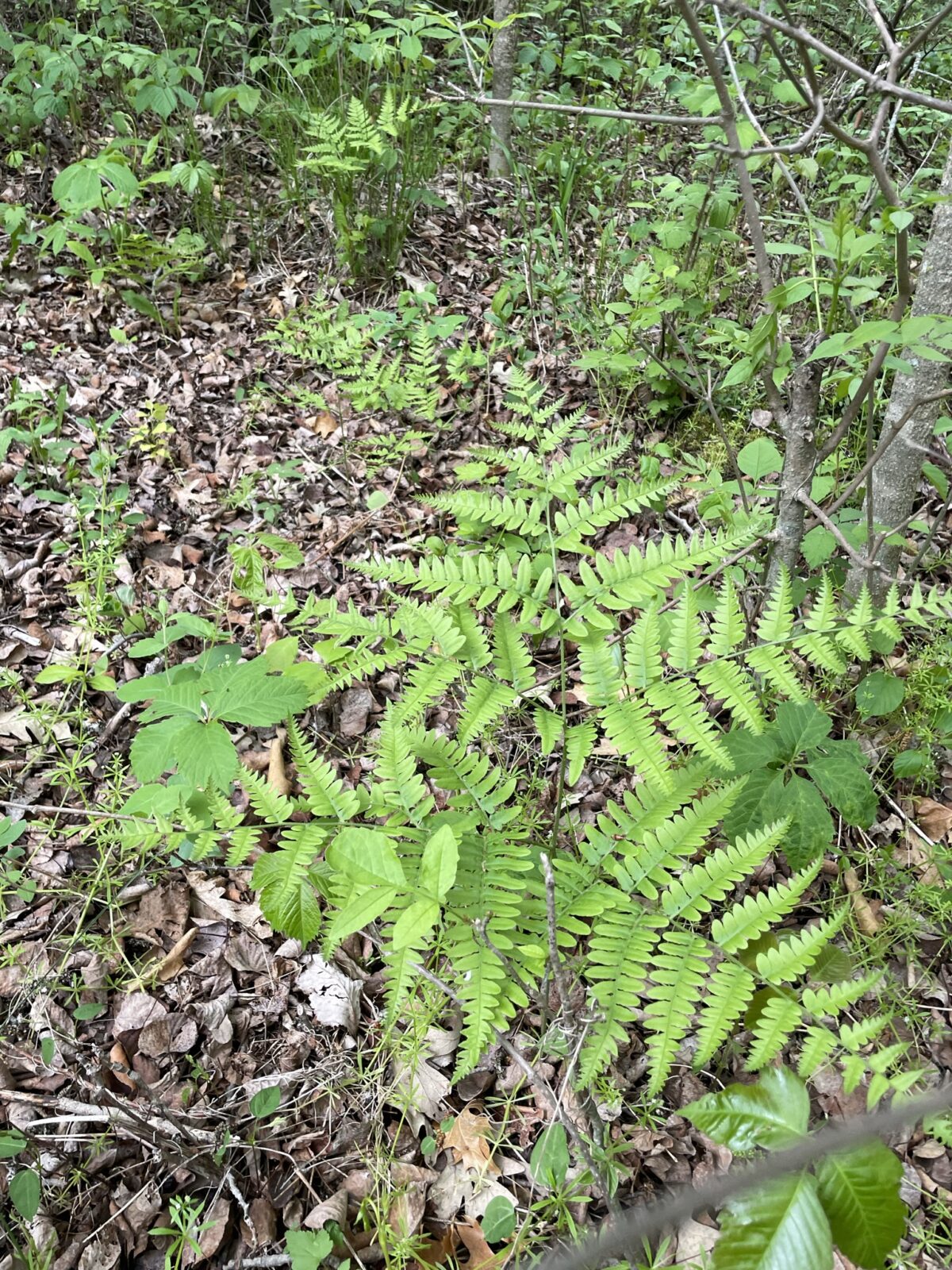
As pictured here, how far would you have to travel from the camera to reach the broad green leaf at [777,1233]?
915mm

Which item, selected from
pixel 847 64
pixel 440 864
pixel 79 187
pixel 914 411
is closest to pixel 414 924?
pixel 440 864

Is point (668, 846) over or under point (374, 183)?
under

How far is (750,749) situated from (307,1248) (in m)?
1.50

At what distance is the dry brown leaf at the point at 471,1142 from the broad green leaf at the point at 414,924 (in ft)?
2.73

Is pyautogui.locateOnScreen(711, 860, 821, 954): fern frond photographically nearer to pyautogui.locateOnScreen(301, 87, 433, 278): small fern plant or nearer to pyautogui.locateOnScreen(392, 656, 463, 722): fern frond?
pyautogui.locateOnScreen(392, 656, 463, 722): fern frond

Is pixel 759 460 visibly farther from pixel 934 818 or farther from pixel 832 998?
pixel 832 998

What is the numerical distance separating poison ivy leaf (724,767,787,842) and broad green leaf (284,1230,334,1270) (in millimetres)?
1243

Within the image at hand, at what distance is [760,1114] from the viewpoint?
107cm

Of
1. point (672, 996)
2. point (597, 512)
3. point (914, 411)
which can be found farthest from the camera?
point (914, 411)

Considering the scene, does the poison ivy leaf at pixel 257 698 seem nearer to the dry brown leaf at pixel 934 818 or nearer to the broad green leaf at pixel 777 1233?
the broad green leaf at pixel 777 1233

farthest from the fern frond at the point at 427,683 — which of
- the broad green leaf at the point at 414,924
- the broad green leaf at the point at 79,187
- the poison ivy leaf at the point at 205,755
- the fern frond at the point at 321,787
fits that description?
the broad green leaf at the point at 79,187

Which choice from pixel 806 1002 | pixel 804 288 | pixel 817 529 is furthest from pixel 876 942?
pixel 804 288

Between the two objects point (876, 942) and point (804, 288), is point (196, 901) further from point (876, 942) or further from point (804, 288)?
point (804, 288)

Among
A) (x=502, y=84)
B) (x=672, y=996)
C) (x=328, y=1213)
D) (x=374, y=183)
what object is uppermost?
(x=502, y=84)
